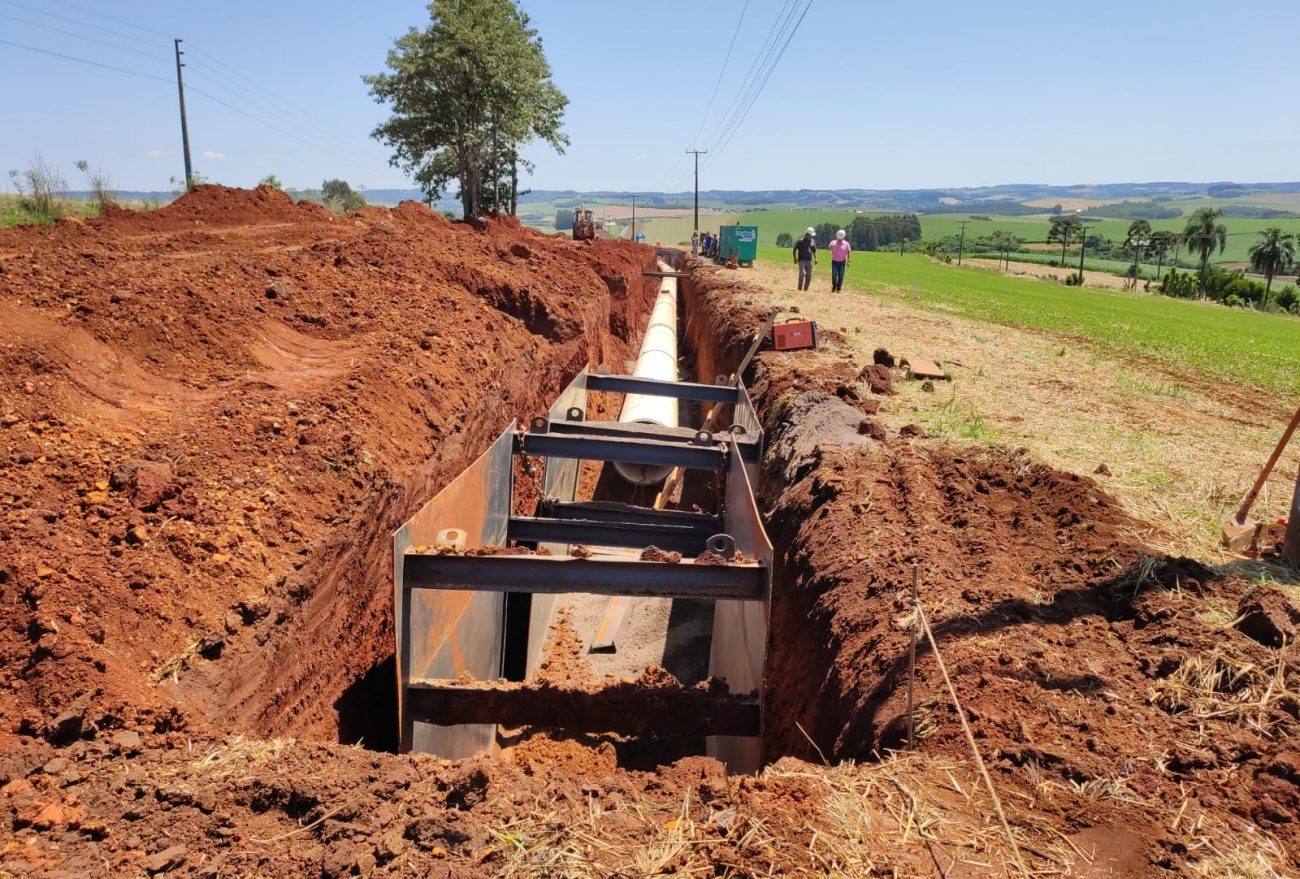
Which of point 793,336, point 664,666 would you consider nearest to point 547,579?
→ point 664,666

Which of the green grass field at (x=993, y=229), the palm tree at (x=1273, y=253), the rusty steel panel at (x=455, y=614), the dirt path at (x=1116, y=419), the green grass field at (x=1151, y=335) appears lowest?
the rusty steel panel at (x=455, y=614)

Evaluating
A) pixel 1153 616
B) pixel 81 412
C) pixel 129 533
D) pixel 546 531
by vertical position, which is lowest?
pixel 546 531

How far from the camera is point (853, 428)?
24.0 ft

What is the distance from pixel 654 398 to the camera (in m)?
11.2

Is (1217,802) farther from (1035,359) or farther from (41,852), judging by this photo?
(1035,359)

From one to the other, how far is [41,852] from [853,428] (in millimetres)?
6355

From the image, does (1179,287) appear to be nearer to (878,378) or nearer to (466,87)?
(466,87)

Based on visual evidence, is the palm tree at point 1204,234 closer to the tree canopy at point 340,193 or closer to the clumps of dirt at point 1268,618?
the tree canopy at point 340,193

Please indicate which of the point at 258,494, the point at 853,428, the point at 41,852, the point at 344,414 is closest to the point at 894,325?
the point at 853,428

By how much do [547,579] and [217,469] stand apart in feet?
7.18

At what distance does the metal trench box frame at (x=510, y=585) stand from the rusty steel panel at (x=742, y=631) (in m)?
0.01

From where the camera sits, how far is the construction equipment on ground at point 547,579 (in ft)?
13.7

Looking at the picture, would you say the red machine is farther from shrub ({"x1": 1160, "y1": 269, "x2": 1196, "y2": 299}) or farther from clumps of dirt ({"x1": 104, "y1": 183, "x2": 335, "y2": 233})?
shrub ({"x1": 1160, "y1": 269, "x2": 1196, "y2": 299})

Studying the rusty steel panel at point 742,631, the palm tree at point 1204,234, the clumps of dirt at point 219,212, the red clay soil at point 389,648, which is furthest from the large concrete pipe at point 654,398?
the palm tree at point 1204,234
